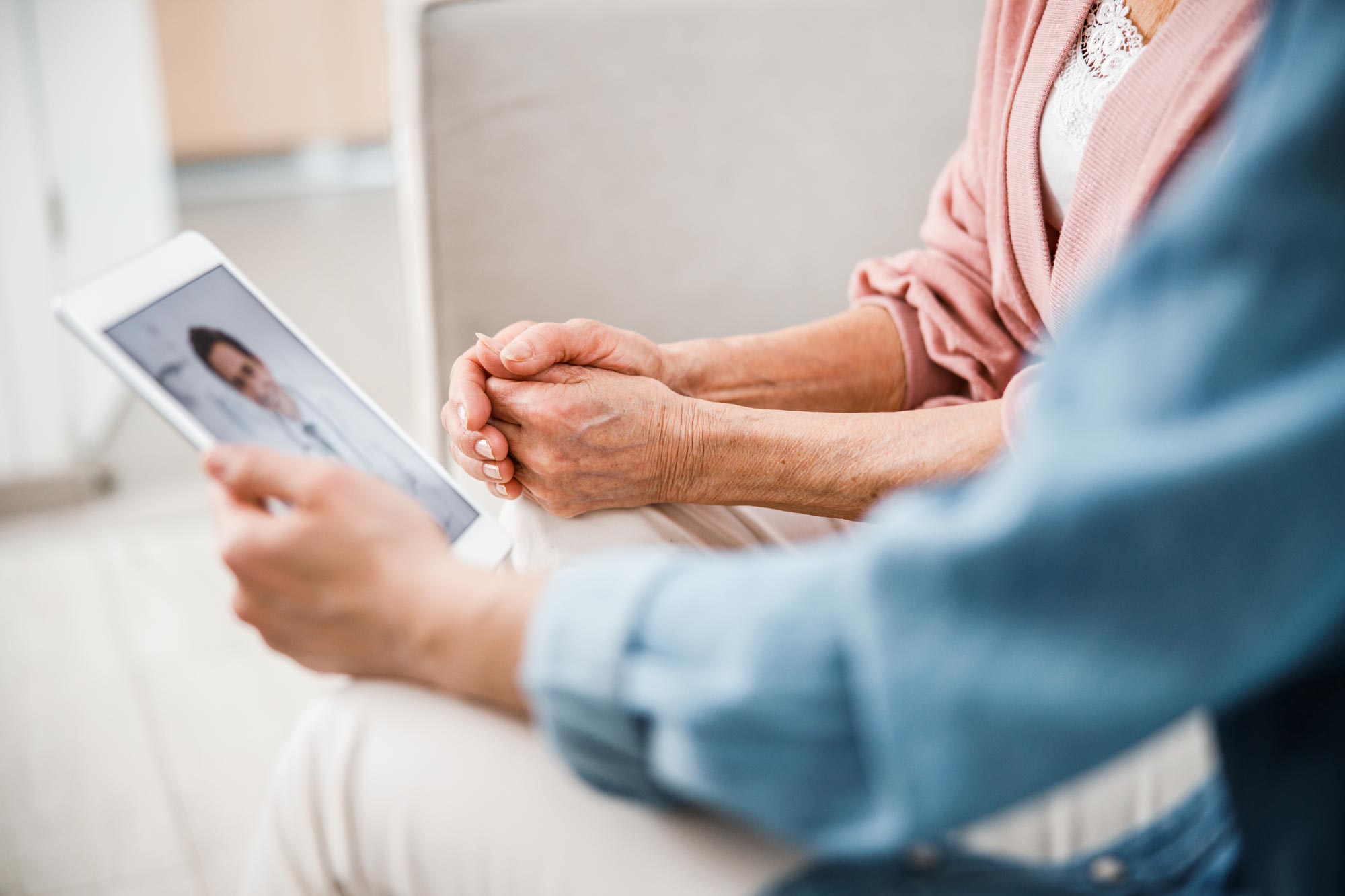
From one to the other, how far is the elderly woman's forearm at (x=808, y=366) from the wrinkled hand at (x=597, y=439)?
10 cm

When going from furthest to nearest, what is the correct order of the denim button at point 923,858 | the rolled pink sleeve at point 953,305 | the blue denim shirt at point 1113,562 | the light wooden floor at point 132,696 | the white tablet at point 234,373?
the light wooden floor at point 132,696, the rolled pink sleeve at point 953,305, the white tablet at point 234,373, the denim button at point 923,858, the blue denim shirt at point 1113,562

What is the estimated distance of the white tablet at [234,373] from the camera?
58cm

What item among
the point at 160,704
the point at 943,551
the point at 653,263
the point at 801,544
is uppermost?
the point at 943,551

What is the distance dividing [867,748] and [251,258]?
248 cm

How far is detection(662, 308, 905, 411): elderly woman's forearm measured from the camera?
862 mm

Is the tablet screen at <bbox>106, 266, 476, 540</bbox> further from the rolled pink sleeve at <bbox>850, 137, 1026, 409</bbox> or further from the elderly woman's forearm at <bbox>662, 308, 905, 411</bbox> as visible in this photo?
the rolled pink sleeve at <bbox>850, 137, 1026, 409</bbox>

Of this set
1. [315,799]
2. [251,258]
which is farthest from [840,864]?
[251,258]

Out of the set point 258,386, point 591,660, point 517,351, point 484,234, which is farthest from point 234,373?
point 484,234

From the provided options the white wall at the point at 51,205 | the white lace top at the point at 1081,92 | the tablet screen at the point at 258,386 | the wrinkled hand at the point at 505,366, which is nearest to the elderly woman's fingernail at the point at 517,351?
the wrinkled hand at the point at 505,366

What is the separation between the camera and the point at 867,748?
346mm

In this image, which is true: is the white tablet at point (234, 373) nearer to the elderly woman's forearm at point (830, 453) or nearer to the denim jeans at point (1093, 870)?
the elderly woman's forearm at point (830, 453)

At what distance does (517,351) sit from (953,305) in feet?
1.17

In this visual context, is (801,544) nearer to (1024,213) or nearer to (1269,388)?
(1024,213)

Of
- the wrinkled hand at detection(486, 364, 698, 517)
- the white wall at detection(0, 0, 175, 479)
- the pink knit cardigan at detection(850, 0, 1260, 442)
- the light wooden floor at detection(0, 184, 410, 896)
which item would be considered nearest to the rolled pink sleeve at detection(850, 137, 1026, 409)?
the pink knit cardigan at detection(850, 0, 1260, 442)
